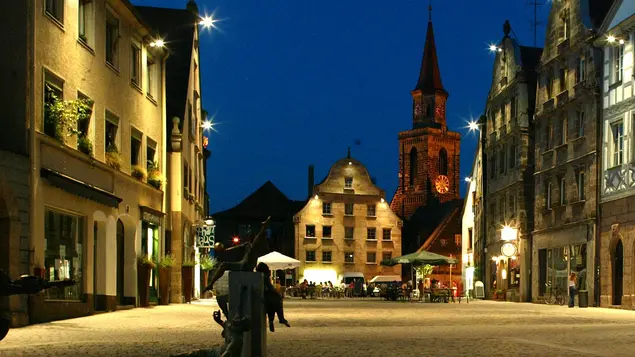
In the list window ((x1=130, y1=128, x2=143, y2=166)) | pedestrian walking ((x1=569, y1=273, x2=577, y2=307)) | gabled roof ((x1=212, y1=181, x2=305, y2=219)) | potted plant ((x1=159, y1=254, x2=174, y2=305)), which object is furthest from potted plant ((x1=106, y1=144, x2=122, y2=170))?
gabled roof ((x1=212, y1=181, x2=305, y2=219))

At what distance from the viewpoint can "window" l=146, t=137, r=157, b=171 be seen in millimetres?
33719

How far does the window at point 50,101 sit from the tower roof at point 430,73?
398 ft

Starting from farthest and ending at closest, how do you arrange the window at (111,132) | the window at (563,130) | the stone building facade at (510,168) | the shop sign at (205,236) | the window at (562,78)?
the stone building facade at (510,168) → the window at (562,78) → the window at (563,130) → the shop sign at (205,236) → the window at (111,132)

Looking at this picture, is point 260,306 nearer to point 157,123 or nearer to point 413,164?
point 157,123

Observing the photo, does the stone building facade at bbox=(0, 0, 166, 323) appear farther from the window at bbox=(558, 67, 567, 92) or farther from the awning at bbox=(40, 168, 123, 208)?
the window at bbox=(558, 67, 567, 92)

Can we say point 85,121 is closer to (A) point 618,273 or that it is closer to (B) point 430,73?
(A) point 618,273

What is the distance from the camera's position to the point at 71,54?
937 inches

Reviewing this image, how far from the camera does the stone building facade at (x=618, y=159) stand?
35438 mm

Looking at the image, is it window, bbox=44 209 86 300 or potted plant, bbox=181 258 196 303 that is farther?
potted plant, bbox=181 258 196 303

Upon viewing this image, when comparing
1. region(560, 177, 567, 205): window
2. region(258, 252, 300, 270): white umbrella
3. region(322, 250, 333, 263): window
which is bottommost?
region(322, 250, 333, 263): window

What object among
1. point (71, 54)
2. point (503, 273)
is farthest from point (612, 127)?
point (71, 54)

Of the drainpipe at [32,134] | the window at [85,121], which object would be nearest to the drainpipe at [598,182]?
the window at [85,121]

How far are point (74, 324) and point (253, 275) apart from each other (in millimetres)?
10720

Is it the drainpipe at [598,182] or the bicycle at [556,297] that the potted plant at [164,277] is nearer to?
the drainpipe at [598,182]
